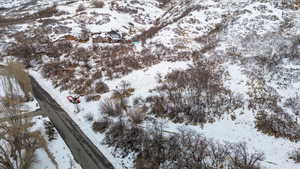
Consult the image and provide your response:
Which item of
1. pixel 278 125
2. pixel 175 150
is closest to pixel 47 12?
pixel 175 150

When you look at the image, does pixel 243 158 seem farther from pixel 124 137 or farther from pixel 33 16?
pixel 33 16

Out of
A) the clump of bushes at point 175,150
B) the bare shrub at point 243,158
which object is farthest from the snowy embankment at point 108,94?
the bare shrub at point 243,158

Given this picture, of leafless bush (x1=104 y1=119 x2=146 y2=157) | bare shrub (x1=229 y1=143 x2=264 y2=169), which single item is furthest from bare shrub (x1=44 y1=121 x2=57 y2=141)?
bare shrub (x1=229 y1=143 x2=264 y2=169)

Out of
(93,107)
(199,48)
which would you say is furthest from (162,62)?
(93,107)

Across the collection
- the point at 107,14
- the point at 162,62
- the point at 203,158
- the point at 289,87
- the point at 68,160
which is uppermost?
the point at 107,14

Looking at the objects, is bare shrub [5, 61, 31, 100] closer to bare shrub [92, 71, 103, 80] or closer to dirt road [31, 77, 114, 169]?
dirt road [31, 77, 114, 169]

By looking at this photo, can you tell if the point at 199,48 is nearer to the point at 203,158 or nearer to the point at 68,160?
the point at 203,158
